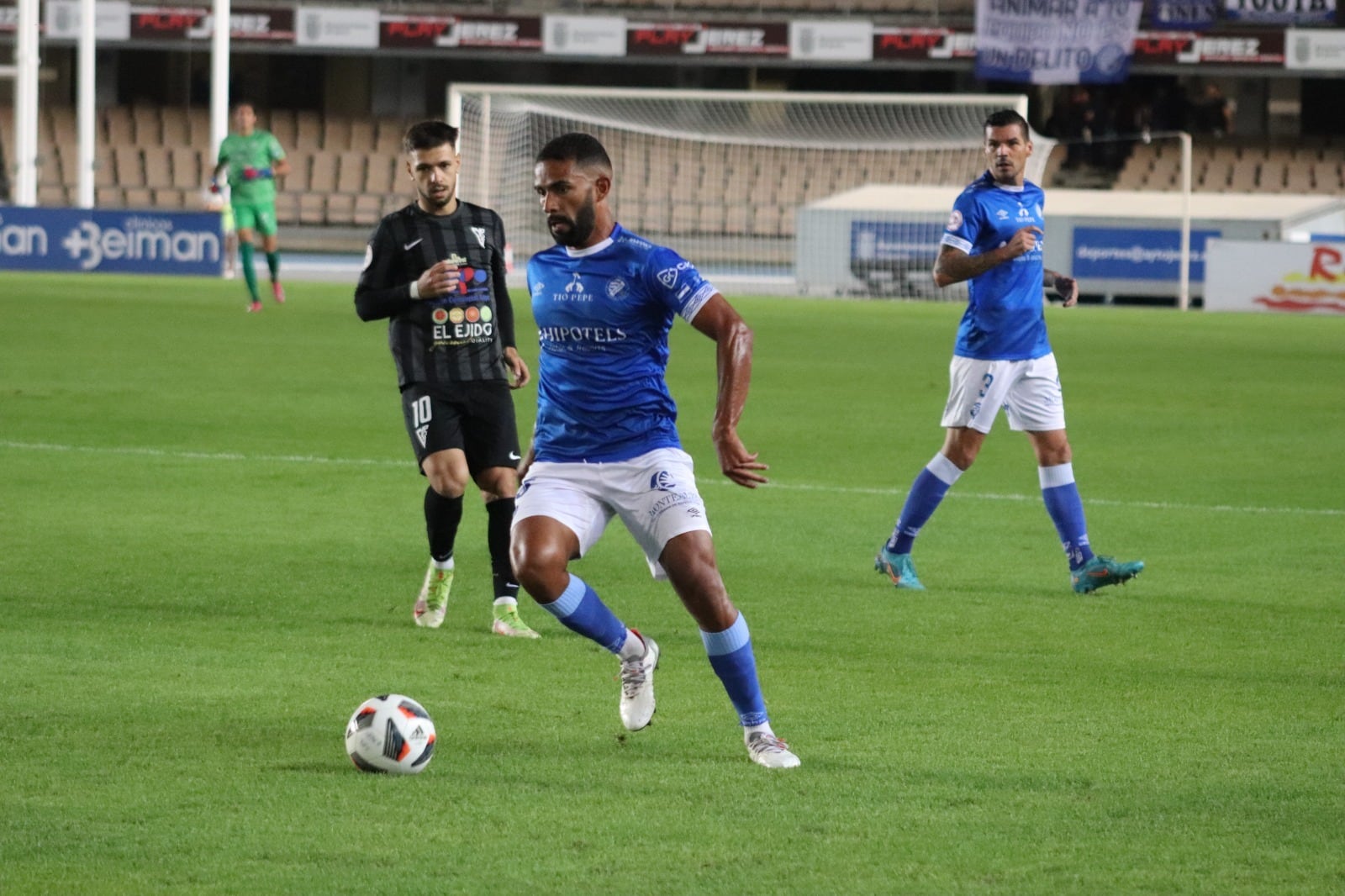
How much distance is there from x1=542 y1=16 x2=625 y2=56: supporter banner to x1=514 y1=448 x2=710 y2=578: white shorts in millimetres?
37876

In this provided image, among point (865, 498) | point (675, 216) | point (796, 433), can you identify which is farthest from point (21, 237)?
point (865, 498)

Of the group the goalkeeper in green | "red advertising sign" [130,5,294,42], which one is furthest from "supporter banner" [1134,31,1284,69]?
the goalkeeper in green

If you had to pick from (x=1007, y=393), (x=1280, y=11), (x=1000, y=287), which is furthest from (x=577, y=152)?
(x=1280, y=11)

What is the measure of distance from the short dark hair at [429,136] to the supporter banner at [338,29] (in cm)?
3610

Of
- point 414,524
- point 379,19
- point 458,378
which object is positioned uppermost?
point 379,19

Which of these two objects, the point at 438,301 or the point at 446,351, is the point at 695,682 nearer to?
the point at 446,351

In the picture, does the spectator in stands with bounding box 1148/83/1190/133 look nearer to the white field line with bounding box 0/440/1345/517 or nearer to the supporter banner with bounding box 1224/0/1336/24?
the supporter banner with bounding box 1224/0/1336/24

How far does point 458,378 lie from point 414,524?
99.7 inches

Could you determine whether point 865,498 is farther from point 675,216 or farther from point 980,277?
point 675,216

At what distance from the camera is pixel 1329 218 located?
3231 centimetres

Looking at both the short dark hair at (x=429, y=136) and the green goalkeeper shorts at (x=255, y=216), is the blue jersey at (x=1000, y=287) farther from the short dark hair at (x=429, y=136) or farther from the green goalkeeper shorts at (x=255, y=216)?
the green goalkeeper shorts at (x=255, y=216)

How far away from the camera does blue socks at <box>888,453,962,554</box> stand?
8.67 m

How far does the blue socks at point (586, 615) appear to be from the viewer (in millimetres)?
5703

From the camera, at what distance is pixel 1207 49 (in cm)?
4212
